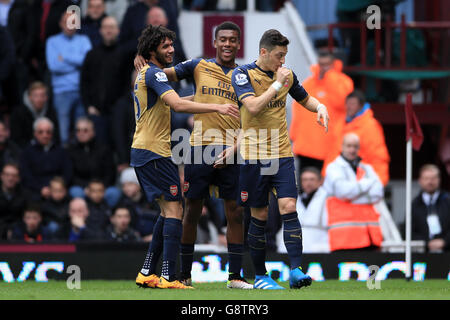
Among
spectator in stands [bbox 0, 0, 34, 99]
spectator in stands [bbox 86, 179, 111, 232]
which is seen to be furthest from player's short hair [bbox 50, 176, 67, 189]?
spectator in stands [bbox 0, 0, 34, 99]

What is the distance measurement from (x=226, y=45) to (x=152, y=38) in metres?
0.72

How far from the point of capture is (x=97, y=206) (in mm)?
13062

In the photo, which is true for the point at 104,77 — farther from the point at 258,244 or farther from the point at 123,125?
the point at 258,244

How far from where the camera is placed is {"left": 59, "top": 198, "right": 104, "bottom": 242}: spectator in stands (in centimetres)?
A: 1273

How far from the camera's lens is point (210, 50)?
15719 mm

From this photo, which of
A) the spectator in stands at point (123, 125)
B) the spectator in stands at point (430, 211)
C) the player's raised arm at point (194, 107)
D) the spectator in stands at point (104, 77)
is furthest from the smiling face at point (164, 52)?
the spectator in stands at point (104, 77)

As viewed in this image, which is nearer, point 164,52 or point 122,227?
point 164,52

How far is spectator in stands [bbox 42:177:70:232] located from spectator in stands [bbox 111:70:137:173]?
1.15 meters

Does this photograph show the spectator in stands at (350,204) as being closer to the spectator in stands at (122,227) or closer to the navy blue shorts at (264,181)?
the spectator in stands at (122,227)

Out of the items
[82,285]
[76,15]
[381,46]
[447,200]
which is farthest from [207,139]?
[381,46]

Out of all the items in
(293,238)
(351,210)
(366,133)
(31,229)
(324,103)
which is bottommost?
(31,229)

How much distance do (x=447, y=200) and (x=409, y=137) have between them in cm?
183

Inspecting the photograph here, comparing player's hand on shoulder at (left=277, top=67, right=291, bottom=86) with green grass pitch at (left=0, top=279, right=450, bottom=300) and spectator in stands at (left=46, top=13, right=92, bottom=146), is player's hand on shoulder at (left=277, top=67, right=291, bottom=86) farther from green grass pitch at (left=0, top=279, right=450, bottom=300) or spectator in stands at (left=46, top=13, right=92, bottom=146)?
spectator in stands at (left=46, top=13, right=92, bottom=146)

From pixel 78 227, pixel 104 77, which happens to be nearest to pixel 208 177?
pixel 78 227
